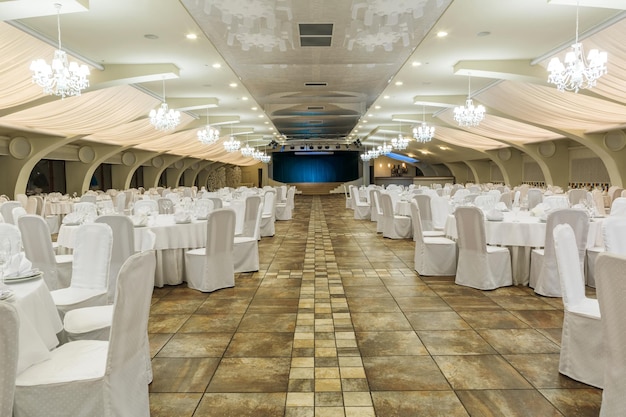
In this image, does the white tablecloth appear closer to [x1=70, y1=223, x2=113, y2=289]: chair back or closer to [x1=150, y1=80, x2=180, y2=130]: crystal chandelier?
[x1=70, y1=223, x2=113, y2=289]: chair back

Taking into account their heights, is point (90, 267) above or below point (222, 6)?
below

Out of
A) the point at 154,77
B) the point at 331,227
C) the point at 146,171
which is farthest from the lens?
the point at 146,171

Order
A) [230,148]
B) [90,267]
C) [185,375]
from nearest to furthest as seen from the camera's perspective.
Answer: [185,375] → [90,267] → [230,148]

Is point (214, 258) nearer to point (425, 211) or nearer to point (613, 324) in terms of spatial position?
point (613, 324)

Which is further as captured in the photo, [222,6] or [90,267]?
[222,6]

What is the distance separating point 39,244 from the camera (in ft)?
14.0

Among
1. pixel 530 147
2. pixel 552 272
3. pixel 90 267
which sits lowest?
pixel 552 272

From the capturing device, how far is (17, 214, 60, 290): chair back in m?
4.19

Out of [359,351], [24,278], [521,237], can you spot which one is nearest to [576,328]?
[359,351]

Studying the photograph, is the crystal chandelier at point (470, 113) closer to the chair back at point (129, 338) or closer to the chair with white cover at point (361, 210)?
the chair with white cover at point (361, 210)

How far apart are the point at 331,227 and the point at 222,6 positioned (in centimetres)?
655

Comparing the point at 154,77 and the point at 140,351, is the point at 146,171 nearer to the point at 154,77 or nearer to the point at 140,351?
the point at 154,77

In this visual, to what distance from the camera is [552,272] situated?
4.82 meters

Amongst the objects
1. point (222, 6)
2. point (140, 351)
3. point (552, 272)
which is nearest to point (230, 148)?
point (222, 6)
